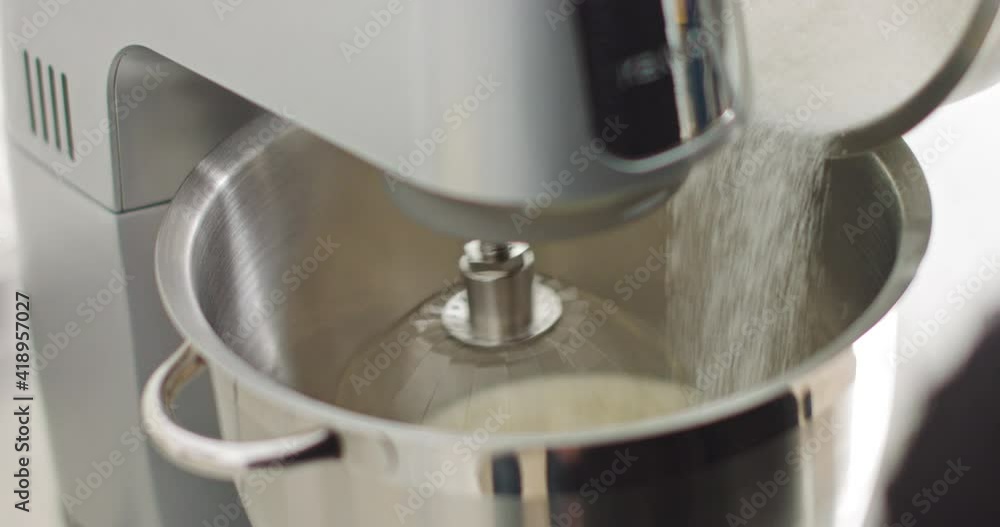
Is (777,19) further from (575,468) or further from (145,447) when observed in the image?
(145,447)

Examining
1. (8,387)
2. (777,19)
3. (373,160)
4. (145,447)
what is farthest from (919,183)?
(8,387)

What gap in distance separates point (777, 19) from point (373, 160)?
5.8 inches

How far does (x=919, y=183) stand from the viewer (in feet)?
1.17

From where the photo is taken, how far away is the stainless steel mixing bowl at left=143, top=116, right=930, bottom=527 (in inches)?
11.0

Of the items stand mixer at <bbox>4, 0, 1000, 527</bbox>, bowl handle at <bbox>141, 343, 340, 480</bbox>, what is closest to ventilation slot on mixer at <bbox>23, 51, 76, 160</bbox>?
stand mixer at <bbox>4, 0, 1000, 527</bbox>

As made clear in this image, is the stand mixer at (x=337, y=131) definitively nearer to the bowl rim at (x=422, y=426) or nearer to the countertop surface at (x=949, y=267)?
the bowl rim at (x=422, y=426)

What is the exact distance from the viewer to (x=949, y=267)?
581mm

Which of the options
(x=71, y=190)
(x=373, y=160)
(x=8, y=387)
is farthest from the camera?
(x=8, y=387)

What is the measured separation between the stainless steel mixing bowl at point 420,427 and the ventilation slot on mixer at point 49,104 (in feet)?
0.16

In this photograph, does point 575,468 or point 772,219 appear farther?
point 772,219

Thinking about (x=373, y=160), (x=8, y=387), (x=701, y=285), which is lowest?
(x=8, y=387)

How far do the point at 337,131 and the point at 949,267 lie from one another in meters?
0.40

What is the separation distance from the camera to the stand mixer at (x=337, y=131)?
10.0 inches

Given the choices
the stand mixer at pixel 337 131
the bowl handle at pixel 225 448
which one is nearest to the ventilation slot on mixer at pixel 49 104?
the stand mixer at pixel 337 131
